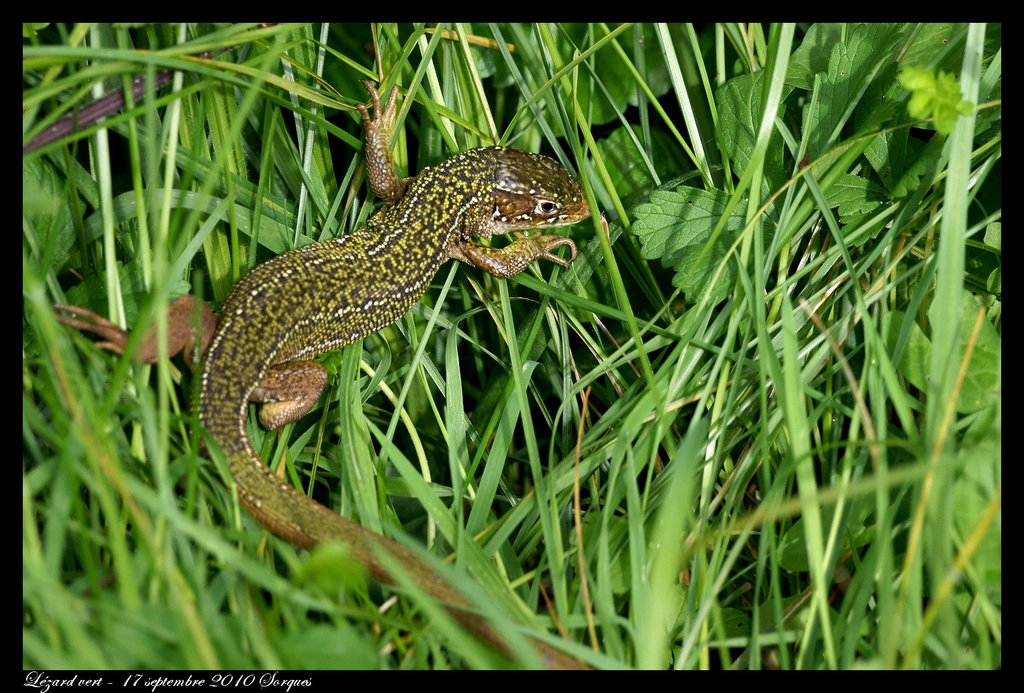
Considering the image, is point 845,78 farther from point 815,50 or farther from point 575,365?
point 575,365

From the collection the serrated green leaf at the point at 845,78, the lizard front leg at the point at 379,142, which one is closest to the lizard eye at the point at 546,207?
the lizard front leg at the point at 379,142

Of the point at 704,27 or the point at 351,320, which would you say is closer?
the point at 351,320

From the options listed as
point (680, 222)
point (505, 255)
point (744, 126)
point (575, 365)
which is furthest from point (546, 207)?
point (744, 126)

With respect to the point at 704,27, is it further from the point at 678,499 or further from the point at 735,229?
the point at 678,499

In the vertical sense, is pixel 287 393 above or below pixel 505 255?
below

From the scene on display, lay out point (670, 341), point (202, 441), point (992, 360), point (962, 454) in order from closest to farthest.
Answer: point (962, 454) < point (992, 360) < point (202, 441) < point (670, 341)

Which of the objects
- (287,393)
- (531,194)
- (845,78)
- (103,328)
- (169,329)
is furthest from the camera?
(531,194)

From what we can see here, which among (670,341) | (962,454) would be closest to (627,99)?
(670,341)
